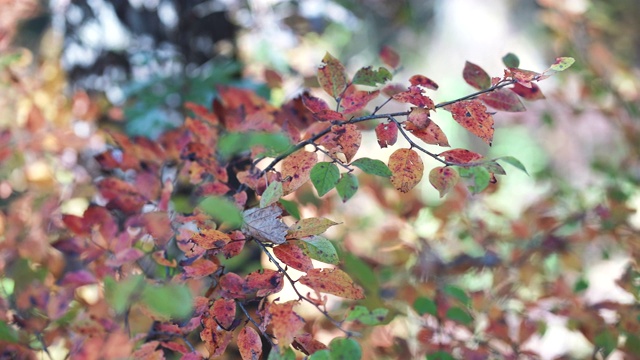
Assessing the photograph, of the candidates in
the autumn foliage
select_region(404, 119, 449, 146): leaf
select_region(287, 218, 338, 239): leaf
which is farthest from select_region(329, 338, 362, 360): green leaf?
select_region(404, 119, 449, 146): leaf

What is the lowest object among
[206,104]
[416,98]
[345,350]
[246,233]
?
[206,104]

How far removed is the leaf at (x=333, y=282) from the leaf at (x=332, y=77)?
0.67ft

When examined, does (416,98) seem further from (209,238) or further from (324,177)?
(209,238)

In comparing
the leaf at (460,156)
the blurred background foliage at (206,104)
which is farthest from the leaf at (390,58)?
the leaf at (460,156)

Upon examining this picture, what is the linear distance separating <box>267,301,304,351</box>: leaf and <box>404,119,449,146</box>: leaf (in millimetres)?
220

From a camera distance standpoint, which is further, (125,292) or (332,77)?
(332,77)

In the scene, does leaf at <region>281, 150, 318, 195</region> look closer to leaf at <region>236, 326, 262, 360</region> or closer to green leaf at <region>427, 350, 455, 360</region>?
leaf at <region>236, 326, 262, 360</region>

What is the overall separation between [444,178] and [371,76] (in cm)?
14

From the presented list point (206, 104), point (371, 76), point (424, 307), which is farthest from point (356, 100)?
point (206, 104)

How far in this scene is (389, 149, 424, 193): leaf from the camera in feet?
2.05

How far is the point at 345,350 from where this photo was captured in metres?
0.61

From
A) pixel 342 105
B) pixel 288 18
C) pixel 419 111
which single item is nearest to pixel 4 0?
pixel 288 18

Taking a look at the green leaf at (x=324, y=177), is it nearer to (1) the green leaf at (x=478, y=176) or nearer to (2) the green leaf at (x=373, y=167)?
(2) the green leaf at (x=373, y=167)

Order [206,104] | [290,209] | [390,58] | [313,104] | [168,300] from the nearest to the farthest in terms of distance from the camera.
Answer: [168,300]
[313,104]
[290,209]
[390,58]
[206,104]
